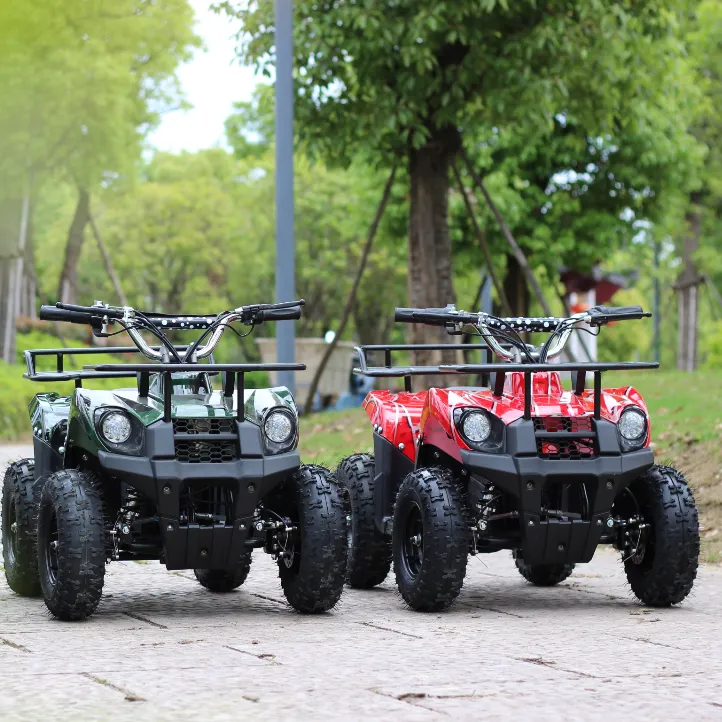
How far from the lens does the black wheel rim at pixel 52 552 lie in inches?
283

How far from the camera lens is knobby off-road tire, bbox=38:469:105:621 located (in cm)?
694

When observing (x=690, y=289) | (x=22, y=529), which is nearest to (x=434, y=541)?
(x=22, y=529)

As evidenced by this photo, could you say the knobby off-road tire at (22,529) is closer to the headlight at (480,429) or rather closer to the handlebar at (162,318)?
the handlebar at (162,318)

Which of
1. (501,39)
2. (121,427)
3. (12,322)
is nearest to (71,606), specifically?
(121,427)

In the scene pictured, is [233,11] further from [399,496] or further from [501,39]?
[399,496]

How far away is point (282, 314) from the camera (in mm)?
7770

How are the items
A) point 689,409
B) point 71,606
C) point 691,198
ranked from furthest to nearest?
point 691,198 → point 689,409 → point 71,606

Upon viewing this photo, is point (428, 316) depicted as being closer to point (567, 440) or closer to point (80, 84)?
point (567, 440)

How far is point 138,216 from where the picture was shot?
57.6 m

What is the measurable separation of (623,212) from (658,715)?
26.7 m

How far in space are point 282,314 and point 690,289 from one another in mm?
33227

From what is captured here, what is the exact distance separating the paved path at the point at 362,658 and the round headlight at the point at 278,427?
83 centimetres

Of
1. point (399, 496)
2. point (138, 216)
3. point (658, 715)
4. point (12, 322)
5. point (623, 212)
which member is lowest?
point (658, 715)

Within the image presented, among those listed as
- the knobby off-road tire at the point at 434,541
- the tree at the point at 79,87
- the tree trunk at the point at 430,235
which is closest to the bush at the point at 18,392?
the tree trunk at the point at 430,235
